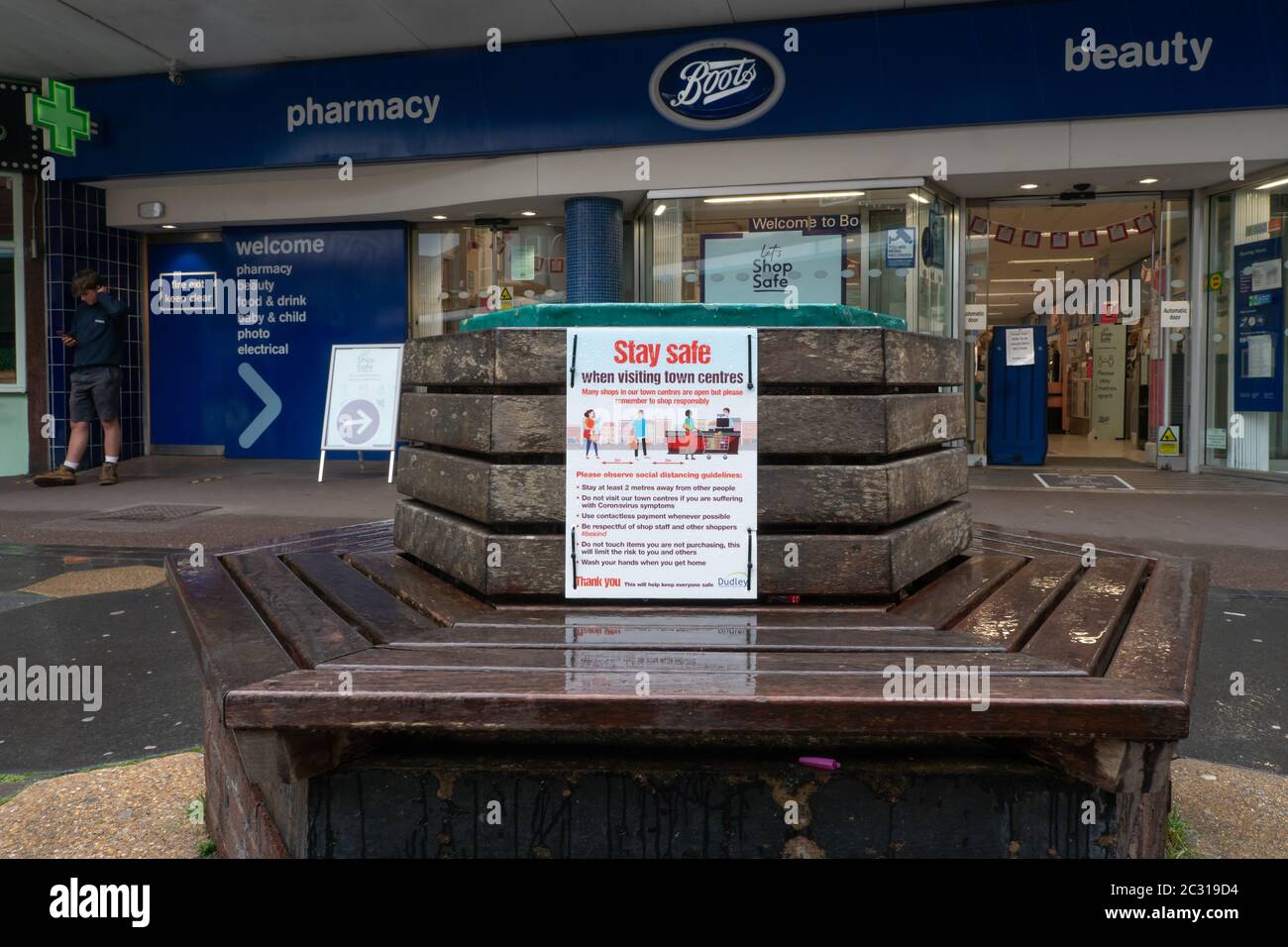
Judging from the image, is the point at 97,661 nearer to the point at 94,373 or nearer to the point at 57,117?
the point at 94,373

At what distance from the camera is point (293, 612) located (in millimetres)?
1964

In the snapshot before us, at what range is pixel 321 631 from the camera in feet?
5.92

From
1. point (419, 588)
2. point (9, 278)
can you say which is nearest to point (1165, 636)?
point (419, 588)

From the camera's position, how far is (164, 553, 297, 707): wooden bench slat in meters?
1.56

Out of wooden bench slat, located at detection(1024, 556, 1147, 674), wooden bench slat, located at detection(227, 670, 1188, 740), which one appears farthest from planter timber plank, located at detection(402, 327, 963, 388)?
wooden bench slat, located at detection(227, 670, 1188, 740)

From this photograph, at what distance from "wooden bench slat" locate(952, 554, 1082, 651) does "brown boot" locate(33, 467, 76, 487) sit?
10063 millimetres

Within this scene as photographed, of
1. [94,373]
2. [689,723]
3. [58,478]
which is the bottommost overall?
[58,478]

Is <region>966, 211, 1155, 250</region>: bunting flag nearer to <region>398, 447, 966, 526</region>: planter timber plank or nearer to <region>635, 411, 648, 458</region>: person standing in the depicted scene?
<region>398, 447, 966, 526</region>: planter timber plank

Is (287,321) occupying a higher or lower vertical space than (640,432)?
higher

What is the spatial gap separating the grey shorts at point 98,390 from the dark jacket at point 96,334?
0.09 metres

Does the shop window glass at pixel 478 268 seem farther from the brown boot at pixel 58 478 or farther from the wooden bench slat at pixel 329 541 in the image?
the wooden bench slat at pixel 329 541

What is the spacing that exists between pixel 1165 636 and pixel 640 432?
0.98 m

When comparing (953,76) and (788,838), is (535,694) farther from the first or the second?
(953,76)

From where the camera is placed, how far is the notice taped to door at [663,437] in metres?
1.97
